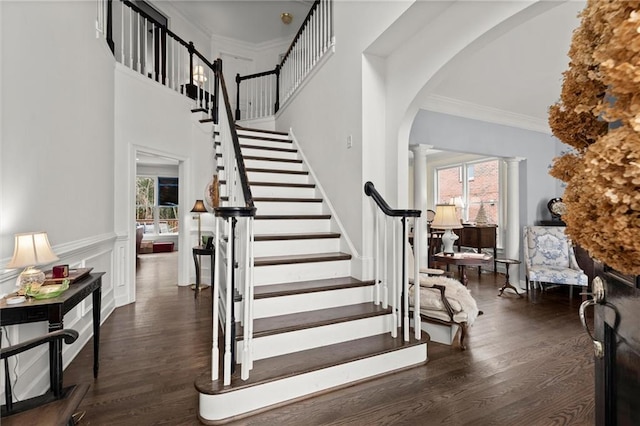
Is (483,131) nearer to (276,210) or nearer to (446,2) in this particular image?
(446,2)

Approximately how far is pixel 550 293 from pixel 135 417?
5.56 metres

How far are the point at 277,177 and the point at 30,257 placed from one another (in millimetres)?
2670

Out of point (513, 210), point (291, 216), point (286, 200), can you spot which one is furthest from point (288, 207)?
point (513, 210)

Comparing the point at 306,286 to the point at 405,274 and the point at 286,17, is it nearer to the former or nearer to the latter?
the point at 405,274

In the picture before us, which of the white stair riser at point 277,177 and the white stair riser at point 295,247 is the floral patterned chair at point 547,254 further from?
the white stair riser at point 277,177

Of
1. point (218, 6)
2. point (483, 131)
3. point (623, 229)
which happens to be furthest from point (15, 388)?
point (218, 6)

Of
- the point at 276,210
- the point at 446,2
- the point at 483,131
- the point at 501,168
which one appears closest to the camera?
the point at 446,2

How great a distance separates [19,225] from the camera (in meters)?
1.93

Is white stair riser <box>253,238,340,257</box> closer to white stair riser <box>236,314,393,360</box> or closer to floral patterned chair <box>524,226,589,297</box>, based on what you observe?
white stair riser <box>236,314,393,360</box>

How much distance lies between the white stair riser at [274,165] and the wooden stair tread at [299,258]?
1644 millimetres

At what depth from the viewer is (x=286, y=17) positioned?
21.6 ft

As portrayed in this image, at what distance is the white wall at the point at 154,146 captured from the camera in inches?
153

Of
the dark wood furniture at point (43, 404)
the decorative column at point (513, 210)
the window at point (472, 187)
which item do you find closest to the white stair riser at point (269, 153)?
the dark wood furniture at point (43, 404)

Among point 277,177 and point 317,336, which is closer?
point 317,336
